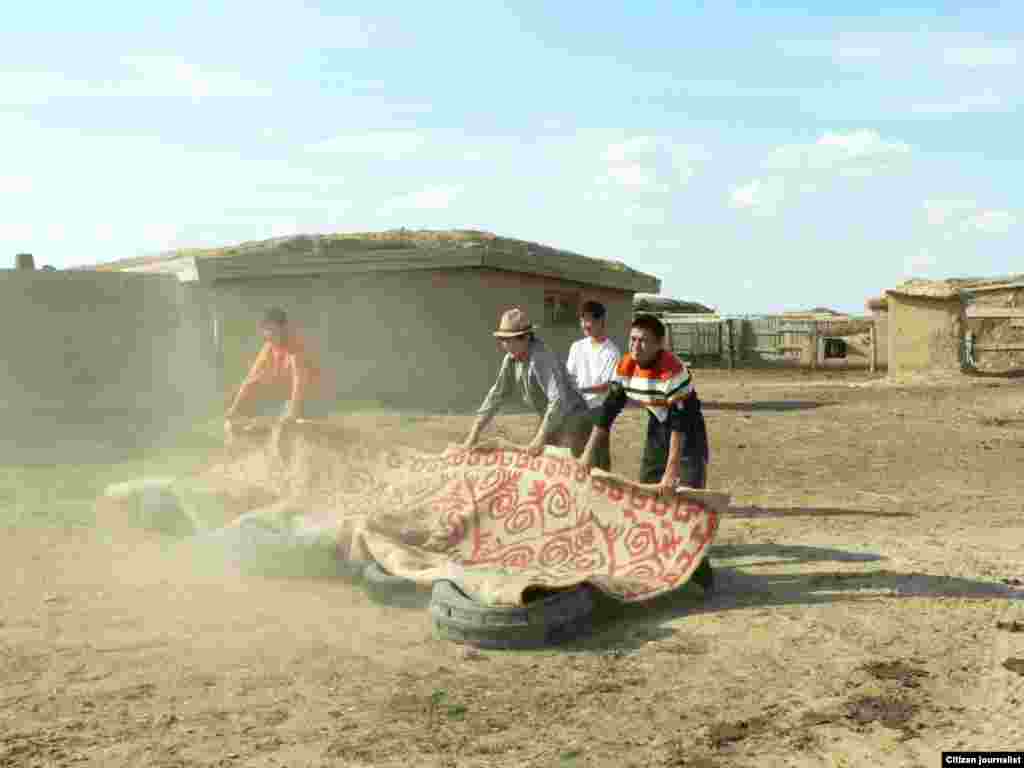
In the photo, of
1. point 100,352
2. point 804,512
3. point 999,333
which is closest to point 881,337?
point 999,333

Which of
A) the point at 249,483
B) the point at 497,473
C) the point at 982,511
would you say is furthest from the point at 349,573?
the point at 982,511

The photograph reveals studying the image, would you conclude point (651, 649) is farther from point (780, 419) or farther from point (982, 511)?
point (780, 419)

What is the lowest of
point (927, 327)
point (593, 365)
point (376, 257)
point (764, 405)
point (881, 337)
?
point (764, 405)

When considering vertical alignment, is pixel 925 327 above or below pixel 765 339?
below

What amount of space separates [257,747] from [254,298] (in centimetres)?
1236

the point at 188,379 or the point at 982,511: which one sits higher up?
the point at 188,379

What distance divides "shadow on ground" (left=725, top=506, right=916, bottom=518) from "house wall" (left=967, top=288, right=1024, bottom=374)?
19815 millimetres

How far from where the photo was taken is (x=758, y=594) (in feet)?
19.6

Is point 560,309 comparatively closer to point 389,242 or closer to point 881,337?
point 389,242

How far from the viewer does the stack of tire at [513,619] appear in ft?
16.7

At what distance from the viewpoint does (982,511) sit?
886cm

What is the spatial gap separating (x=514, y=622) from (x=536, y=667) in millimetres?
302

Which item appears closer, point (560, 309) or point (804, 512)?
point (804, 512)

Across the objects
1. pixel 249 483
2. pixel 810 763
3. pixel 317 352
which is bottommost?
pixel 810 763
